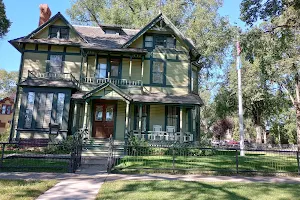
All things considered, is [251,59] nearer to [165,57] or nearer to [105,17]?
[165,57]

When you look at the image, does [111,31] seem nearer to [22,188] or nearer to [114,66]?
[114,66]

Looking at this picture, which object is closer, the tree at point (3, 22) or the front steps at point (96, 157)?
the front steps at point (96, 157)

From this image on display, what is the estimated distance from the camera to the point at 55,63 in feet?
60.0

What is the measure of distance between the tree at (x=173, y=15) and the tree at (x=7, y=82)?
108 ft

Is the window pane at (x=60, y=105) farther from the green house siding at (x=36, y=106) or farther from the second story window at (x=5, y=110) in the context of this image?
the second story window at (x=5, y=110)

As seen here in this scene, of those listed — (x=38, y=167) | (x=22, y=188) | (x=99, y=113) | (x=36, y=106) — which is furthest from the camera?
(x=99, y=113)

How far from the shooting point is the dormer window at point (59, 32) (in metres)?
18.7

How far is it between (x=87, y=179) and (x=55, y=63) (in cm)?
1256

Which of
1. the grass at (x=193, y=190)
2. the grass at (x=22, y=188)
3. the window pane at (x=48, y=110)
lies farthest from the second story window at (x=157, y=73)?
the grass at (x=22, y=188)

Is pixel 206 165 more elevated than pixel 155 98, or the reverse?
pixel 155 98

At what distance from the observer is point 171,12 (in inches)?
1123

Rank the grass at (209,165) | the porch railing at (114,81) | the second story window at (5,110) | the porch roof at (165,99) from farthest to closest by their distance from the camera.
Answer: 1. the second story window at (5,110)
2. the porch railing at (114,81)
3. the porch roof at (165,99)
4. the grass at (209,165)

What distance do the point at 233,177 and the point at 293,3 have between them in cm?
816

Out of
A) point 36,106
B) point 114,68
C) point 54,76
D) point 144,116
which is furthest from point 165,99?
point 36,106
